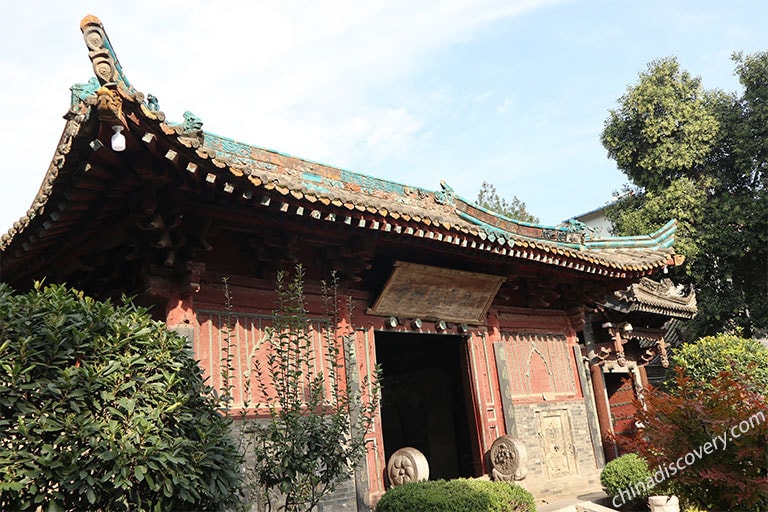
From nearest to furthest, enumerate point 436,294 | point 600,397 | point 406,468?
point 406,468, point 436,294, point 600,397

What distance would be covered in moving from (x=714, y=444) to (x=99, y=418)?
4858 mm

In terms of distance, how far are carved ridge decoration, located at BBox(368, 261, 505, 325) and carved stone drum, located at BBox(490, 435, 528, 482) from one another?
5.52 feet

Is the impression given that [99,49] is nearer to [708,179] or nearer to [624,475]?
[624,475]

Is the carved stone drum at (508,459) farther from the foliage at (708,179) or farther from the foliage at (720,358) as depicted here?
the foliage at (708,179)

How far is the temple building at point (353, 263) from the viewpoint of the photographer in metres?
4.79

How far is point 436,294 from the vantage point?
7984 mm

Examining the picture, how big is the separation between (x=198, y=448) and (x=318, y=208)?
8.60ft

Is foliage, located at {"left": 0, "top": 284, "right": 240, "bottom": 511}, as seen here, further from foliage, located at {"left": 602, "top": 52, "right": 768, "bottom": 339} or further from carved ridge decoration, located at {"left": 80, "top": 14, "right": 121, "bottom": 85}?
foliage, located at {"left": 602, "top": 52, "right": 768, "bottom": 339}

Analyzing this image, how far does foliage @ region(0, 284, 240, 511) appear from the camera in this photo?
3.04 m

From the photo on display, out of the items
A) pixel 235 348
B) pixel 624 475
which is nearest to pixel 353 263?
pixel 235 348

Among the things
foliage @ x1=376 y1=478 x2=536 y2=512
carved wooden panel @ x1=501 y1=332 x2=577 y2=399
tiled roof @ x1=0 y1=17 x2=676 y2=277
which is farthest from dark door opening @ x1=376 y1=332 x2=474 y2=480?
foliage @ x1=376 y1=478 x2=536 y2=512

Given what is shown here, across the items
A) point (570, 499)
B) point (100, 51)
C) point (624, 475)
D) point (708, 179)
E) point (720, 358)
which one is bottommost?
point (570, 499)

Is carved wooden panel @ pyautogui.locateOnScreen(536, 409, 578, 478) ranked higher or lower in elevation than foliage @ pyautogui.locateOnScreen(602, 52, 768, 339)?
lower

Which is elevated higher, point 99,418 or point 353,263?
point 353,263
